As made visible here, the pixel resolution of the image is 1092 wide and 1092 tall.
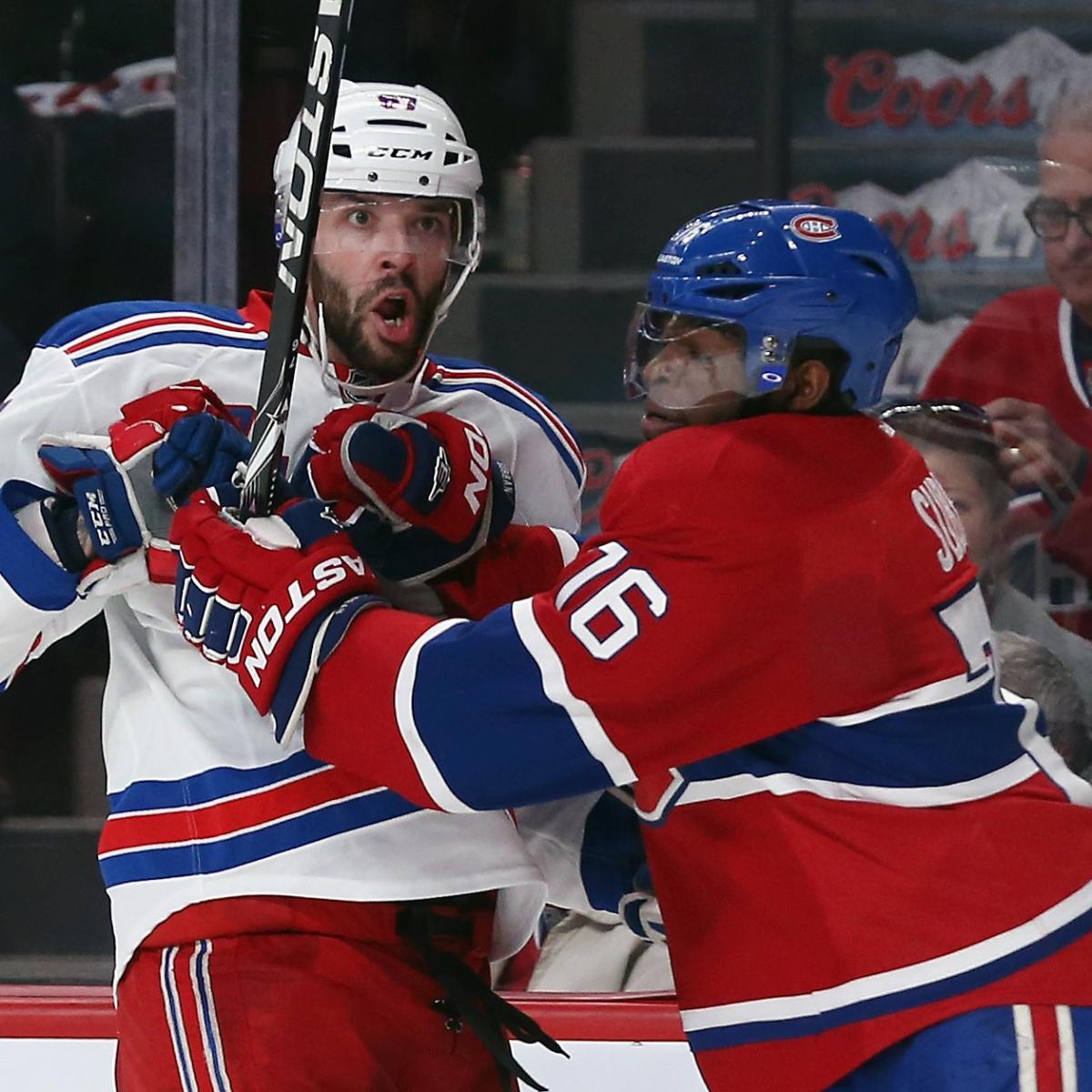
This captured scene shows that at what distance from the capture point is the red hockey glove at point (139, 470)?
1.54 meters

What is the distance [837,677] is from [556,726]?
0.22 m

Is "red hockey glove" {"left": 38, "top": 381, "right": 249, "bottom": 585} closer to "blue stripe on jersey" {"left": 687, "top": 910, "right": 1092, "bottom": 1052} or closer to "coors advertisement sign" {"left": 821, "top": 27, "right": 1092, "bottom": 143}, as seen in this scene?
"blue stripe on jersey" {"left": 687, "top": 910, "right": 1092, "bottom": 1052}

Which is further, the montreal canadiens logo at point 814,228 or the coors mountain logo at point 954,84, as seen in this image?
the coors mountain logo at point 954,84

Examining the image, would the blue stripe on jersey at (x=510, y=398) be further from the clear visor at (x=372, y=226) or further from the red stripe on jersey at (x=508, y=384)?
the clear visor at (x=372, y=226)

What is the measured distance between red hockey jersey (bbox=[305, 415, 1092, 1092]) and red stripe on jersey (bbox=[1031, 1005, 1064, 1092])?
0.02 m

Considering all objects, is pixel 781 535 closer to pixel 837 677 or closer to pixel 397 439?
pixel 837 677

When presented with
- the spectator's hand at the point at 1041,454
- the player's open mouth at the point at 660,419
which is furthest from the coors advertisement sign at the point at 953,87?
the player's open mouth at the point at 660,419

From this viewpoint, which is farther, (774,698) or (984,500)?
(984,500)

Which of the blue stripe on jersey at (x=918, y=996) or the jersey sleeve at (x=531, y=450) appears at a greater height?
the jersey sleeve at (x=531, y=450)

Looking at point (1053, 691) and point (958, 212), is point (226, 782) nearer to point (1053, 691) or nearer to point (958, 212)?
point (1053, 691)

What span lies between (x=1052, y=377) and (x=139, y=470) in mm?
1738

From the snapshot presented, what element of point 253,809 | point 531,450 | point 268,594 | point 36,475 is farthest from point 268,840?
point 531,450

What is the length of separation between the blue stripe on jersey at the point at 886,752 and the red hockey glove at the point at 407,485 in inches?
11.8

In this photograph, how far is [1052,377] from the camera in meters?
2.90
